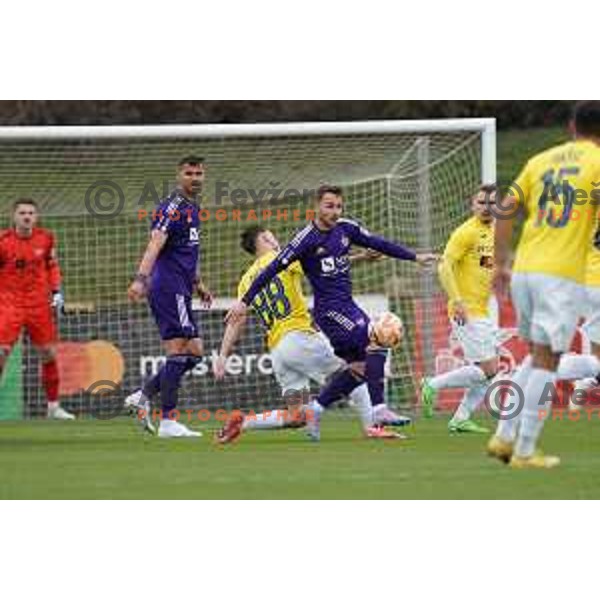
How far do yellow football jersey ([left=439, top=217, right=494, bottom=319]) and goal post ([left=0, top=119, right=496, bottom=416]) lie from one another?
178 centimetres

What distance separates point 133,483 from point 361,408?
3.32m

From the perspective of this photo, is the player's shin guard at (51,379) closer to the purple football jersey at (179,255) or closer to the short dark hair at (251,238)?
the purple football jersey at (179,255)

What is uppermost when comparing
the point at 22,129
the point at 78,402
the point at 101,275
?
the point at 22,129

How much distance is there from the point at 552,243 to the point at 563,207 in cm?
21

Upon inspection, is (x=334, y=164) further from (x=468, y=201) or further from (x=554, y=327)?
(x=554, y=327)

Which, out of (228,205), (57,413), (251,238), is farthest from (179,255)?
(228,205)

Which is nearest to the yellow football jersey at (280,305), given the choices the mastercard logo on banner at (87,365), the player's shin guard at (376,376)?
the player's shin guard at (376,376)

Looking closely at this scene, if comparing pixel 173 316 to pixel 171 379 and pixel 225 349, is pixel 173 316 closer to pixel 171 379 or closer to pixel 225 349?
pixel 171 379

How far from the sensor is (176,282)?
1495cm

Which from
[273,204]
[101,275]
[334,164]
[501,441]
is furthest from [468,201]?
[501,441]

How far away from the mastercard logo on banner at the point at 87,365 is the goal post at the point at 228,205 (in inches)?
0.6

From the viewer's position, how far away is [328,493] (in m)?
→ 10.4

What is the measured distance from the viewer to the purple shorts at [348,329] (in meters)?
13.8

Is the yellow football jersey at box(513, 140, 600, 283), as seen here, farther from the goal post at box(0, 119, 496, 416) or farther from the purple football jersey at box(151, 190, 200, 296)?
the goal post at box(0, 119, 496, 416)
